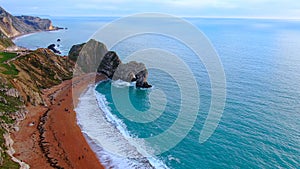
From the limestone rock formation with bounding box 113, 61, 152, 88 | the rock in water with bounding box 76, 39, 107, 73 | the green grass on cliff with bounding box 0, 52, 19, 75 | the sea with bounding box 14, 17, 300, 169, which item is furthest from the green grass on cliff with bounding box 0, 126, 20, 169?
the rock in water with bounding box 76, 39, 107, 73

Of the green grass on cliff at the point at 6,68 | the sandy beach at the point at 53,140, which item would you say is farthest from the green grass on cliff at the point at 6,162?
the green grass on cliff at the point at 6,68

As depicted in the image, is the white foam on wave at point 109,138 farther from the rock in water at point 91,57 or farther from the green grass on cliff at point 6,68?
the rock in water at point 91,57

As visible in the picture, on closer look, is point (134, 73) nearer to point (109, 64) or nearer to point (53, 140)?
point (109, 64)

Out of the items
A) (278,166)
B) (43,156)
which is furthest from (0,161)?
(278,166)

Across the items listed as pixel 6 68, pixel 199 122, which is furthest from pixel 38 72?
pixel 199 122

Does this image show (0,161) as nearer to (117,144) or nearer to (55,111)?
(117,144)
